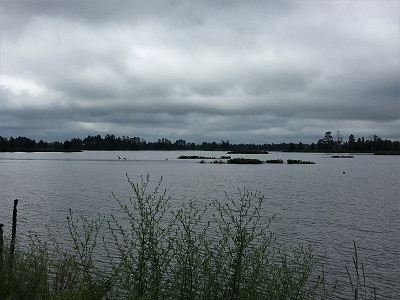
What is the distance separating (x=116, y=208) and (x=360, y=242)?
2417cm

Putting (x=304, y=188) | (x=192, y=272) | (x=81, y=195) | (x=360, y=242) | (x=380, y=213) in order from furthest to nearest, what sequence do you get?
(x=304, y=188), (x=81, y=195), (x=380, y=213), (x=360, y=242), (x=192, y=272)

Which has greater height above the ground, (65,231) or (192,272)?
(192,272)

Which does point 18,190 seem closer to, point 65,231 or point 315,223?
point 65,231

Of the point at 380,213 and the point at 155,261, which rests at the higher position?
the point at 155,261

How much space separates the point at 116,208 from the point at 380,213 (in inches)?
1073

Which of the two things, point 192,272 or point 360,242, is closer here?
point 192,272

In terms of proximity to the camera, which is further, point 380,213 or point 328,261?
point 380,213

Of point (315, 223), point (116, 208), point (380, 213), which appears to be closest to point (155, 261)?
point (315, 223)

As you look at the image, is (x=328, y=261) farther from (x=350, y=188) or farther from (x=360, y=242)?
(x=350, y=188)

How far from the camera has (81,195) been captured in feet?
174

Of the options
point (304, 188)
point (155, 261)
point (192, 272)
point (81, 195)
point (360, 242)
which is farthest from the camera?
point (304, 188)

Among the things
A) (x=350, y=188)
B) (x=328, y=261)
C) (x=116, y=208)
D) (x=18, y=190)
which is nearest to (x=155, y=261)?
(x=328, y=261)

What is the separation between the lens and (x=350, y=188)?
63031mm

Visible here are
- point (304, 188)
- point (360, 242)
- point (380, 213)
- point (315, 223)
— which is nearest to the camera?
point (360, 242)
